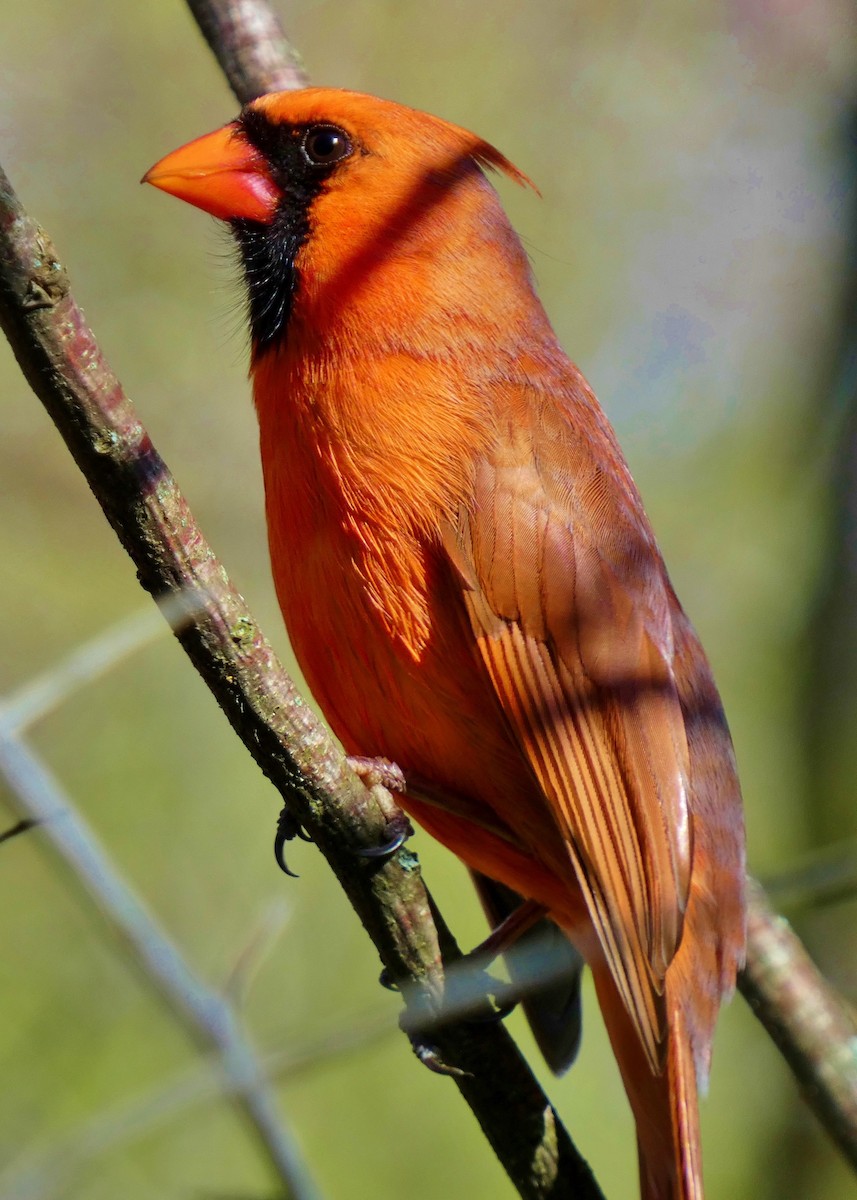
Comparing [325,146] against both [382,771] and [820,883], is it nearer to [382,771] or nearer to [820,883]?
[382,771]

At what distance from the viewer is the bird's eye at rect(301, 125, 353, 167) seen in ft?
10.5

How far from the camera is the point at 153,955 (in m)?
1.59

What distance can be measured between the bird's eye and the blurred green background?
92.3 inches

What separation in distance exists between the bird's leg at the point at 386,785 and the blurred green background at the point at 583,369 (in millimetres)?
2174

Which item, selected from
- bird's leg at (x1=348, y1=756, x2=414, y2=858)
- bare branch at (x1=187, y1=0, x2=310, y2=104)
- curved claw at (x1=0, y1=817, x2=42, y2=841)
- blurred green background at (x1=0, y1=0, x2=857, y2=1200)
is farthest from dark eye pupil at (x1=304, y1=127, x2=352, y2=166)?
blurred green background at (x1=0, y1=0, x2=857, y2=1200)

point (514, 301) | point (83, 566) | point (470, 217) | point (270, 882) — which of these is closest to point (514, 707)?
point (514, 301)

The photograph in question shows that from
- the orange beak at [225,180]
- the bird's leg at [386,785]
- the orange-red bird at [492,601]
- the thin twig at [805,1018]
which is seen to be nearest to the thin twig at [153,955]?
the bird's leg at [386,785]

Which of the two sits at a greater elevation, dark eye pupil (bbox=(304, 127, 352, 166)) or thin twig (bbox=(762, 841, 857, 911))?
dark eye pupil (bbox=(304, 127, 352, 166))

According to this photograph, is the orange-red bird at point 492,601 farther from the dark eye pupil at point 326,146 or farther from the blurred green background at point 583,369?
the blurred green background at point 583,369

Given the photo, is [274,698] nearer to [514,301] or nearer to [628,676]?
[628,676]

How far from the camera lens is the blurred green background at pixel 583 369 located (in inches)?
195

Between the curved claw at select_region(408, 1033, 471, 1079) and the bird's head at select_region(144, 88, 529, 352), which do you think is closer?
the curved claw at select_region(408, 1033, 471, 1079)

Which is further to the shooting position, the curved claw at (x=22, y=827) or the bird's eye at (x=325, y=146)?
the bird's eye at (x=325, y=146)

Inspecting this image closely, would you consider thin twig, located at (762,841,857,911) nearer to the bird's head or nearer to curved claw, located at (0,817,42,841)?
curved claw, located at (0,817,42,841)
